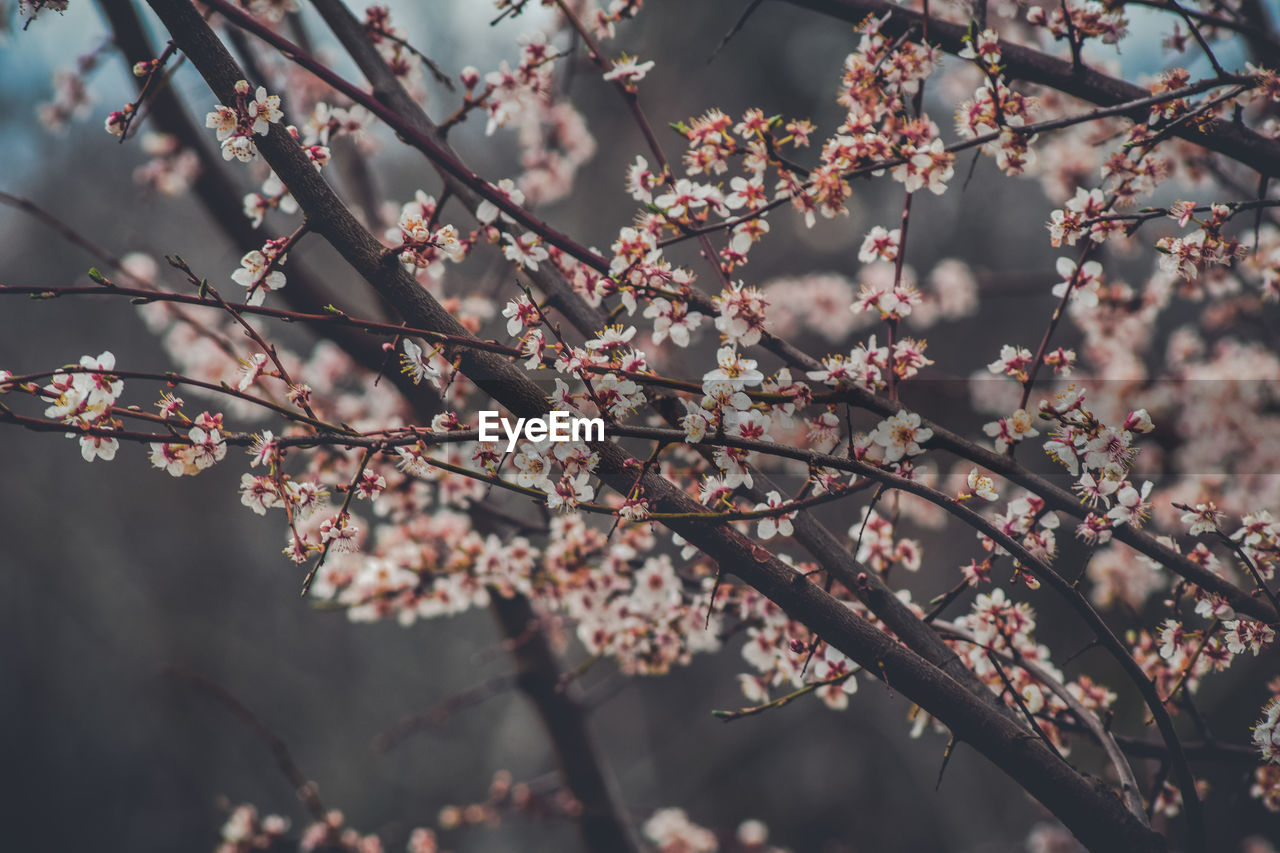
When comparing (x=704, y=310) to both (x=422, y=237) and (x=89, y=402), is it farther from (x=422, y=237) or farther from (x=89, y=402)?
(x=89, y=402)

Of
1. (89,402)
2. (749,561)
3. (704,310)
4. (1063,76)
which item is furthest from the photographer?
(1063,76)

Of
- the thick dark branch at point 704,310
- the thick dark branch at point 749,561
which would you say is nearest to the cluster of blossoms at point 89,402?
the thick dark branch at point 749,561

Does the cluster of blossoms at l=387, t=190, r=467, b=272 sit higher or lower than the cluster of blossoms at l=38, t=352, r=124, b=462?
higher

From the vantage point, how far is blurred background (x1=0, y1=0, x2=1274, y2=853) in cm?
805

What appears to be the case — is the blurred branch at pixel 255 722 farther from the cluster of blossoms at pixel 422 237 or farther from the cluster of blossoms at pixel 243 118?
the cluster of blossoms at pixel 243 118

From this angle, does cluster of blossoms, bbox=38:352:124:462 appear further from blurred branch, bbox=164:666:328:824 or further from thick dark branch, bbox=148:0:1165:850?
blurred branch, bbox=164:666:328:824

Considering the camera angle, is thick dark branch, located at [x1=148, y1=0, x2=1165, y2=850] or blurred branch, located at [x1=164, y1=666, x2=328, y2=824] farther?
blurred branch, located at [x1=164, y1=666, x2=328, y2=824]

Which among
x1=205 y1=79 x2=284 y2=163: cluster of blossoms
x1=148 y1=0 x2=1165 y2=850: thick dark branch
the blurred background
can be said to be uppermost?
the blurred background

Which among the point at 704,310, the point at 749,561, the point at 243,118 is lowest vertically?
the point at 749,561

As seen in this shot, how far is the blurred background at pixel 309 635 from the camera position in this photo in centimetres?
805

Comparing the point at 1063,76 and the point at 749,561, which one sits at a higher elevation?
the point at 1063,76

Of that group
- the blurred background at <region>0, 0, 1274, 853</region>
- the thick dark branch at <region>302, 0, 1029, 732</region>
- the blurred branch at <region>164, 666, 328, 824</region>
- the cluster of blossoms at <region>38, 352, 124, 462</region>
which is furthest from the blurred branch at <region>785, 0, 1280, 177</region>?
the blurred background at <region>0, 0, 1274, 853</region>

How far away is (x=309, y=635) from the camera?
9367 millimetres

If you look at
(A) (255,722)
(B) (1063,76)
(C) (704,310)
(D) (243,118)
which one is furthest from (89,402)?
(B) (1063,76)
